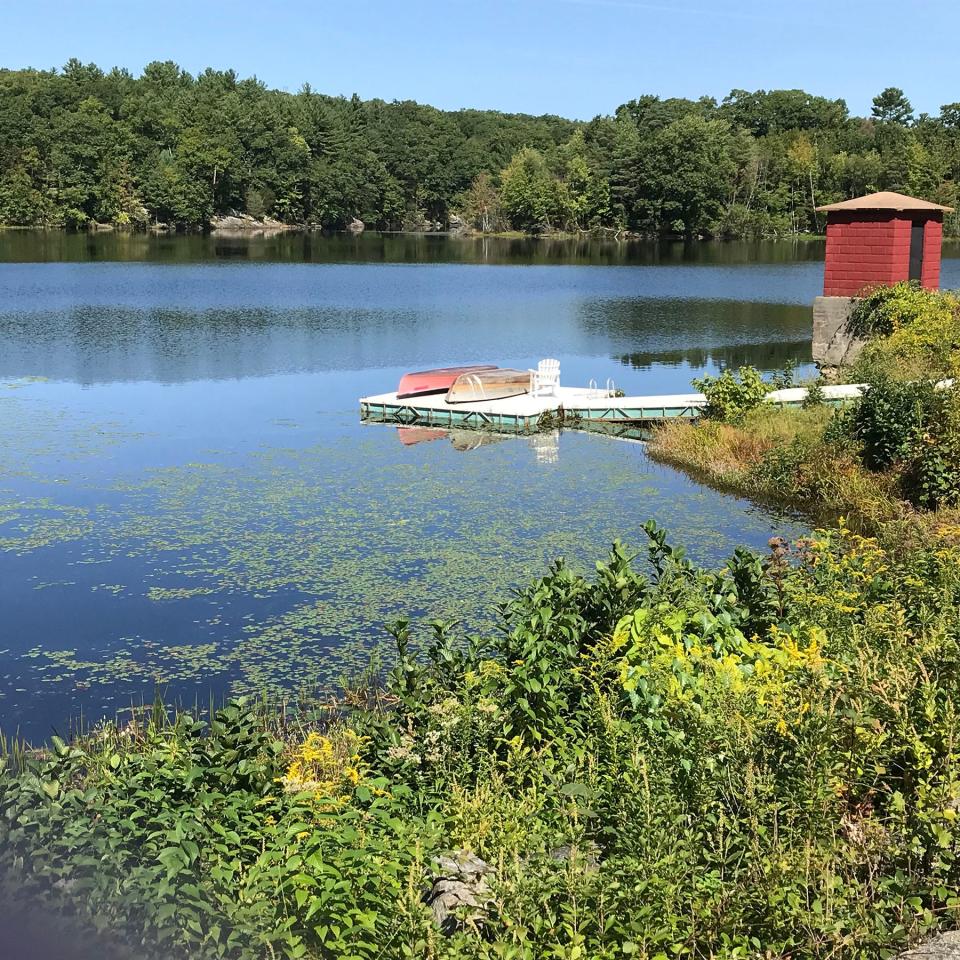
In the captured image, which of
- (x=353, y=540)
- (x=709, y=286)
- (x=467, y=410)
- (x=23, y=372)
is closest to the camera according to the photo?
(x=353, y=540)

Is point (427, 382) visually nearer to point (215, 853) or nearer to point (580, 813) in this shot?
point (215, 853)

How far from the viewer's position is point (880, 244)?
25922 mm

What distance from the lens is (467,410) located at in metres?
23.7

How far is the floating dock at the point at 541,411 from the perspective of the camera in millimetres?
23250

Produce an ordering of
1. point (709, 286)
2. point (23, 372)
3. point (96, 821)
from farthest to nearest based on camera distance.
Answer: point (709, 286)
point (23, 372)
point (96, 821)

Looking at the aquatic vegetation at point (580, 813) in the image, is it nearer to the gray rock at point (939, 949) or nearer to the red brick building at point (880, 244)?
the gray rock at point (939, 949)

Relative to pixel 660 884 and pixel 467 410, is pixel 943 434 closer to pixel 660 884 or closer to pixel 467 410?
pixel 467 410

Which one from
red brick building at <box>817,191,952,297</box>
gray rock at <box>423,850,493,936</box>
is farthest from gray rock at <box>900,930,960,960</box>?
red brick building at <box>817,191,952,297</box>

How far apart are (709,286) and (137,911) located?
54.9 m

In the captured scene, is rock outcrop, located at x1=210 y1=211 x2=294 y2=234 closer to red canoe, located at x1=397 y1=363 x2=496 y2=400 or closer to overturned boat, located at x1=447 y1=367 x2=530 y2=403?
red canoe, located at x1=397 y1=363 x2=496 y2=400

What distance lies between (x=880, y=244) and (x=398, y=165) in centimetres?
11458

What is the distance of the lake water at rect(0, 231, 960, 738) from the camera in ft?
37.6

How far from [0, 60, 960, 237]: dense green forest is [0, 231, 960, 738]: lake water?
217 feet

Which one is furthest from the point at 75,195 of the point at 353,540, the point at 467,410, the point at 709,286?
the point at 353,540
